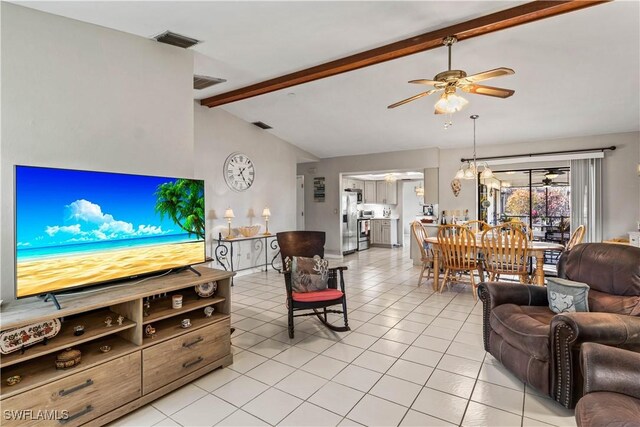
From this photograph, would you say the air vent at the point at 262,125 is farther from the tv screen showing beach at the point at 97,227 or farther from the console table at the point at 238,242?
the tv screen showing beach at the point at 97,227

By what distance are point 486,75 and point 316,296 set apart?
239 centimetres

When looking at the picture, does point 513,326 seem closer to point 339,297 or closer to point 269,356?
point 339,297

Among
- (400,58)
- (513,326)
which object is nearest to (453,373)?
(513,326)

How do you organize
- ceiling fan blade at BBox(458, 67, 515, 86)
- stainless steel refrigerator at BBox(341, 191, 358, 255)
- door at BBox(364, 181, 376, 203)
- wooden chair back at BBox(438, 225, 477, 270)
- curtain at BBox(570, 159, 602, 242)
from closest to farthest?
1. ceiling fan blade at BBox(458, 67, 515, 86)
2. wooden chair back at BBox(438, 225, 477, 270)
3. curtain at BBox(570, 159, 602, 242)
4. stainless steel refrigerator at BBox(341, 191, 358, 255)
5. door at BBox(364, 181, 376, 203)

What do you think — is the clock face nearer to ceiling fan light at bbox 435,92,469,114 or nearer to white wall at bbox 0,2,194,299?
white wall at bbox 0,2,194,299

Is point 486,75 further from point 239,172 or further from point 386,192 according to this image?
point 386,192

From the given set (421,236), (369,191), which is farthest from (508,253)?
(369,191)

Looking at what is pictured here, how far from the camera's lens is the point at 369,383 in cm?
229

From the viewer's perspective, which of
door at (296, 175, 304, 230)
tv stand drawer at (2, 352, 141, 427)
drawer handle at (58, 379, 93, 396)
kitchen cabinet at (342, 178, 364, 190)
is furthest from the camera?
kitchen cabinet at (342, 178, 364, 190)

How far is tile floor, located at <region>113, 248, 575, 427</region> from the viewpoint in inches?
76.3

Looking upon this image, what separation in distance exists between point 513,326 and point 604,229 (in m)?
4.41

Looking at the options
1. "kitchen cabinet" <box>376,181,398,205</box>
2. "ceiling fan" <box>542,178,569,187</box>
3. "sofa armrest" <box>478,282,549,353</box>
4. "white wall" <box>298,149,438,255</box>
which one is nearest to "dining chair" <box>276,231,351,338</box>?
"sofa armrest" <box>478,282,549,353</box>

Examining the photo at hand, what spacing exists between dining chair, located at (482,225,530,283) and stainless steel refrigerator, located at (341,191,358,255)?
157 inches

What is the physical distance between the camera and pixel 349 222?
26.6ft
